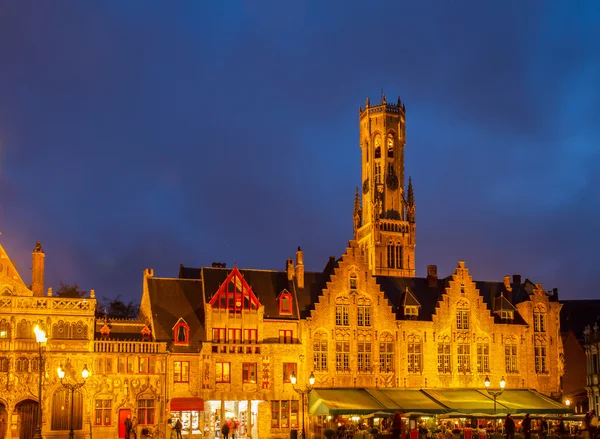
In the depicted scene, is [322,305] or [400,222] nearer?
[322,305]

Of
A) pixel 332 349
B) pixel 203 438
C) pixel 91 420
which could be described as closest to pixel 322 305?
pixel 332 349

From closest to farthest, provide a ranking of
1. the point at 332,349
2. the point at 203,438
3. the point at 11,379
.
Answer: the point at 11,379
the point at 203,438
the point at 332,349

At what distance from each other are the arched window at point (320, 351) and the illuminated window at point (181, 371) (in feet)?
29.2

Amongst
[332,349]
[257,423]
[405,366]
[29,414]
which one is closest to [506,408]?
[405,366]

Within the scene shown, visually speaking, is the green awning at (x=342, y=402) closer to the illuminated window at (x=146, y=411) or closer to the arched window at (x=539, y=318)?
the illuminated window at (x=146, y=411)

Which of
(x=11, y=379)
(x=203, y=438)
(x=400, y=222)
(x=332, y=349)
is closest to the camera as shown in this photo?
(x=11, y=379)

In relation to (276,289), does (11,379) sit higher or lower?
lower

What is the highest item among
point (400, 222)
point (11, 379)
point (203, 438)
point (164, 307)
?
point (400, 222)

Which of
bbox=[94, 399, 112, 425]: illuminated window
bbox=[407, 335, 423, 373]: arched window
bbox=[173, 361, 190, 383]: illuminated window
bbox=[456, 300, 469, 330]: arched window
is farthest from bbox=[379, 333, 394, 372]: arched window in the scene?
bbox=[94, 399, 112, 425]: illuminated window

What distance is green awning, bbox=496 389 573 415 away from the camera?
206 feet

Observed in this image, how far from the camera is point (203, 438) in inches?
2318

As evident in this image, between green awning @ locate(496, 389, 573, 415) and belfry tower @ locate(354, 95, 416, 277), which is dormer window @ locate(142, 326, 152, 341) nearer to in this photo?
green awning @ locate(496, 389, 573, 415)

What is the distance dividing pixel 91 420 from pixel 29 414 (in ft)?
12.1

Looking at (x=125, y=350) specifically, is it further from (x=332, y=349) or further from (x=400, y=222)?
(x=400, y=222)
